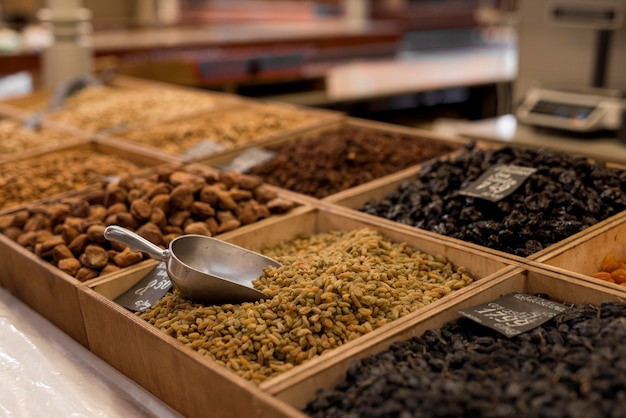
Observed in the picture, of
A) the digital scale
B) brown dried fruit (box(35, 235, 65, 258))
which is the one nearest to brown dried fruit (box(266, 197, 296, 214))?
brown dried fruit (box(35, 235, 65, 258))

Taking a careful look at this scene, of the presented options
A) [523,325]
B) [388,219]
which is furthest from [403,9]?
[523,325]

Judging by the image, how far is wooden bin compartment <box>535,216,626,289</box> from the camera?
5.25 feet

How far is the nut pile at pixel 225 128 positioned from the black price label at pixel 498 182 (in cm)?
107

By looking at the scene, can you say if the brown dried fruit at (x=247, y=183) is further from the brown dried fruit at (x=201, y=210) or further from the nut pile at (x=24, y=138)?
the nut pile at (x=24, y=138)

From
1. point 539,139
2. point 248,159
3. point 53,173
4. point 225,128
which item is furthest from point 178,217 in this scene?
point 539,139

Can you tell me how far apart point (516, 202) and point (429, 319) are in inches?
21.7

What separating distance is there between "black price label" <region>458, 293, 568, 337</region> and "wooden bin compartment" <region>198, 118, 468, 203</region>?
840mm

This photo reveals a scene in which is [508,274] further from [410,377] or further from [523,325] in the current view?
[410,377]

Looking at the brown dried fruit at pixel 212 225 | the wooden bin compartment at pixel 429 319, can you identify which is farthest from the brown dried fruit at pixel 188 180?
the wooden bin compartment at pixel 429 319

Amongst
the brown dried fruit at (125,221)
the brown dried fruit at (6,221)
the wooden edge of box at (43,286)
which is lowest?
the wooden edge of box at (43,286)

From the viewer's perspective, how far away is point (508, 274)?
151 centimetres

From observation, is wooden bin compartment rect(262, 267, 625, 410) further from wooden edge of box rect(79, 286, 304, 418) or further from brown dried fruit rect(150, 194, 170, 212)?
brown dried fruit rect(150, 194, 170, 212)

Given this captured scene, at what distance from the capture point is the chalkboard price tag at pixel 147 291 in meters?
1.59

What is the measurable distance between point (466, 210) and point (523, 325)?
53 centimetres
